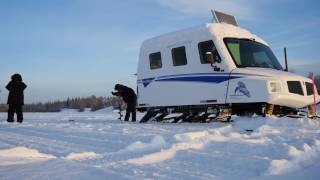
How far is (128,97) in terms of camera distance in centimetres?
1481

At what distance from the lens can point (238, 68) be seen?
10.7 m

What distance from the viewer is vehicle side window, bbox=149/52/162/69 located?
1287cm

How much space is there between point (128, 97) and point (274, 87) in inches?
243

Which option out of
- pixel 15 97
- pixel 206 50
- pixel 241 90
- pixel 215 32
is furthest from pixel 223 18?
pixel 15 97

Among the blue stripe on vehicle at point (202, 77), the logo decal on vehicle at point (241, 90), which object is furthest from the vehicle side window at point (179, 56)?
the logo decal on vehicle at point (241, 90)

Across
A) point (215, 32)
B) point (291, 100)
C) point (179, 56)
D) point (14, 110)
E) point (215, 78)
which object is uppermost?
point (215, 32)

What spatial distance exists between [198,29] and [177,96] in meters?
2.03

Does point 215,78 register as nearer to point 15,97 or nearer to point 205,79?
point 205,79

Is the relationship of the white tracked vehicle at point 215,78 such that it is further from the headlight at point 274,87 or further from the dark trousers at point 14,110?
the dark trousers at point 14,110

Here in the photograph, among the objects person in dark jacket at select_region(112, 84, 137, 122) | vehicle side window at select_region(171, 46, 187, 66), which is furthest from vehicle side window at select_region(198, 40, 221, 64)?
person in dark jacket at select_region(112, 84, 137, 122)

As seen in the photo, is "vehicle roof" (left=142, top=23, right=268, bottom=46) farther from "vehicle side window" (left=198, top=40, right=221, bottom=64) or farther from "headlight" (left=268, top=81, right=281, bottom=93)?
"headlight" (left=268, top=81, right=281, bottom=93)

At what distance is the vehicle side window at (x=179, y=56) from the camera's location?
1205 cm

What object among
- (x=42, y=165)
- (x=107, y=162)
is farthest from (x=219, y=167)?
(x=42, y=165)

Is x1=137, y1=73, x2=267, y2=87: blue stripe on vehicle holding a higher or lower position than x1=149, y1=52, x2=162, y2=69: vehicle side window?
lower
